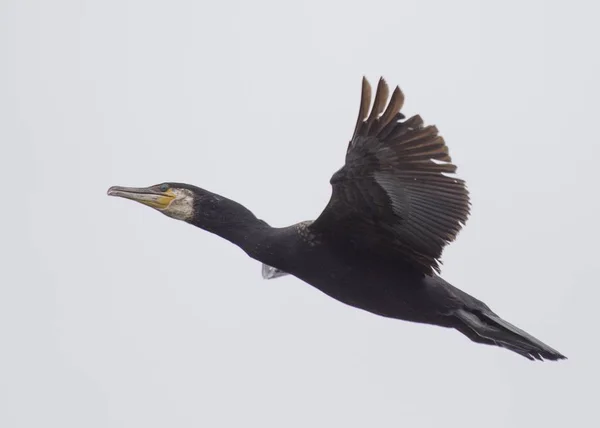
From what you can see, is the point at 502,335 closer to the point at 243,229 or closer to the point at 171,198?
the point at 243,229

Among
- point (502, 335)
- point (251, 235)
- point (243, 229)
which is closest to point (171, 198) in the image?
point (243, 229)

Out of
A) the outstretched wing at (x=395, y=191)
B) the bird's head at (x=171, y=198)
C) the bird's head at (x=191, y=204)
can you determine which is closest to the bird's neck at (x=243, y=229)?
the bird's head at (x=191, y=204)

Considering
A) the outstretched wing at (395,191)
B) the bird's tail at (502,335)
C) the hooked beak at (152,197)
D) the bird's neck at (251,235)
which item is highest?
the outstretched wing at (395,191)

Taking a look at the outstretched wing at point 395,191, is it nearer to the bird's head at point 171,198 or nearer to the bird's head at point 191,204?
the bird's head at point 191,204

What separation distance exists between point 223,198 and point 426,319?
1.95 metres

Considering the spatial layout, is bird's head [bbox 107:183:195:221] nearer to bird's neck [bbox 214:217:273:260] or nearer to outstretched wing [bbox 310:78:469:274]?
bird's neck [bbox 214:217:273:260]

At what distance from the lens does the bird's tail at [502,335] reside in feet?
30.5

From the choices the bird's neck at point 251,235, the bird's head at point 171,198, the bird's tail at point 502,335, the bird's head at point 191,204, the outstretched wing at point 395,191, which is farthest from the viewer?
the bird's head at point 171,198

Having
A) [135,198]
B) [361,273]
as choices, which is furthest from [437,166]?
[135,198]

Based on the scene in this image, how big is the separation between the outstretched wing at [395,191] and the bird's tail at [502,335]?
0.48 metres

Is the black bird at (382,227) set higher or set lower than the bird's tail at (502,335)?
higher

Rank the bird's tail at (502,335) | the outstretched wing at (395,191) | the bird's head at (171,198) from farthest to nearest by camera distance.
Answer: the bird's head at (171,198), the bird's tail at (502,335), the outstretched wing at (395,191)

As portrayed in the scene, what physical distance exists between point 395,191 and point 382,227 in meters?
0.44

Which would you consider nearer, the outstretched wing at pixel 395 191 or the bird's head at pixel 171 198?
the outstretched wing at pixel 395 191
